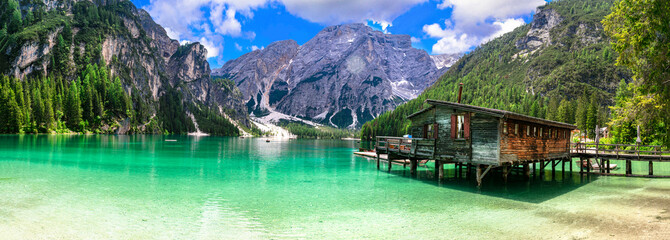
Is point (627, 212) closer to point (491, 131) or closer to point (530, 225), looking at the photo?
point (530, 225)

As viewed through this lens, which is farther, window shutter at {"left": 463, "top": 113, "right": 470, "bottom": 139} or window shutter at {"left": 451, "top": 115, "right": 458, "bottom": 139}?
window shutter at {"left": 451, "top": 115, "right": 458, "bottom": 139}

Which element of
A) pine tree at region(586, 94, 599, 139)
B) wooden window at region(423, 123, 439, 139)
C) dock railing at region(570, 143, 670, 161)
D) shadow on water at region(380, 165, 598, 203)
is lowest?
shadow on water at region(380, 165, 598, 203)

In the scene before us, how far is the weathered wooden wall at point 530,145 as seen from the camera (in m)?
25.5

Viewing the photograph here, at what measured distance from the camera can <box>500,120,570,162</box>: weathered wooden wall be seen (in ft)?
83.7

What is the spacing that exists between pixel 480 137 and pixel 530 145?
6446mm

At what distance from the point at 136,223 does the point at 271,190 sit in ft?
36.7

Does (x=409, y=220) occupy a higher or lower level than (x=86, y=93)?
lower

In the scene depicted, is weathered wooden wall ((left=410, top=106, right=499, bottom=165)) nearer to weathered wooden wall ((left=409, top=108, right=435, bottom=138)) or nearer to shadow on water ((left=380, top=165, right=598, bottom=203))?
weathered wooden wall ((left=409, top=108, right=435, bottom=138))

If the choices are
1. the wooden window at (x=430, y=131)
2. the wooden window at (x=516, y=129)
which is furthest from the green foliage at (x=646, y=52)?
the wooden window at (x=430, y=131)

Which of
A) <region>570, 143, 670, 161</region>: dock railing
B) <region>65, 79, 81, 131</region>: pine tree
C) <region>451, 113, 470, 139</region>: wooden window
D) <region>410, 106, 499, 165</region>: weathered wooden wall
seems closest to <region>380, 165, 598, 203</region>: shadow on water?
<region>410, 106, 499, 165</region>: weathered wooden wall

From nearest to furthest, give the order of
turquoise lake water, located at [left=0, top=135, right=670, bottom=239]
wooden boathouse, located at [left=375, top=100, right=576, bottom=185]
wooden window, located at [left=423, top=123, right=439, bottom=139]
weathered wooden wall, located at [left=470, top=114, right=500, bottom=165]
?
turquoise lake water, located at [left=0, top=135, right=670, bottom=239], weathered wooden wall, located at [left=470, top=114, right=500, bottom=165], wooden boathouse, located at [left=375, top=100, right=576, bottom=185], wooden window, located at [left=423, top=123, right=439, bottom=139]

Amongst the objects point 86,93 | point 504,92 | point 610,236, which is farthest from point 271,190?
point 504,92

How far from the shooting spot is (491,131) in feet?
82.6

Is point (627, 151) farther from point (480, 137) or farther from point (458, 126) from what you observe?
point (458, 126)
